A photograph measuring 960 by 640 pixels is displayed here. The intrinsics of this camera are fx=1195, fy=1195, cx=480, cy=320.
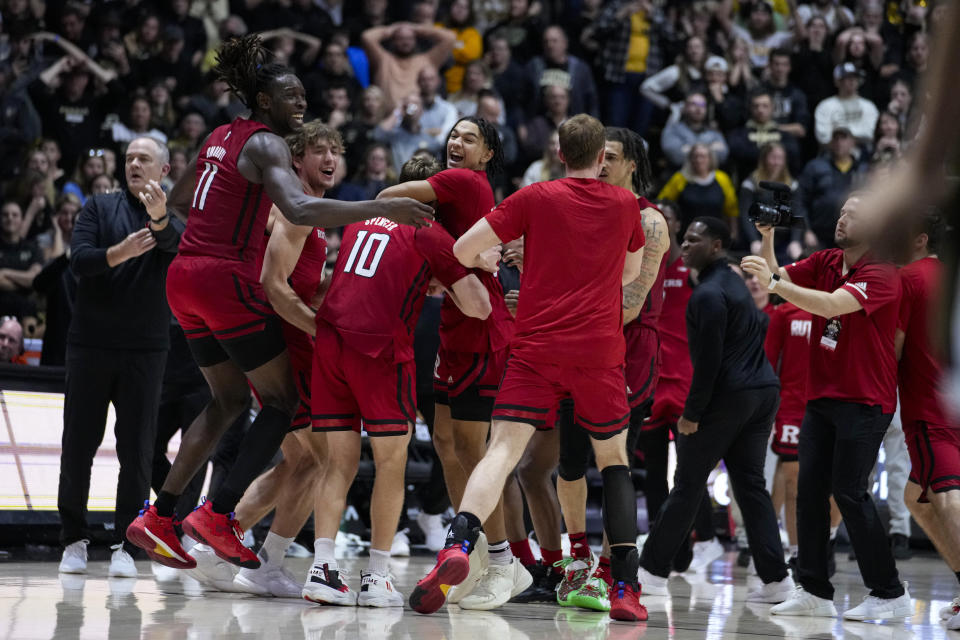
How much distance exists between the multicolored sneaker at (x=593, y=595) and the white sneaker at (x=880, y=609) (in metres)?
1.17

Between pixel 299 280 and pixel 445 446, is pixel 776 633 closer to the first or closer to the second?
pixel 445 446

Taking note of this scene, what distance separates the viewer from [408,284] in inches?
220

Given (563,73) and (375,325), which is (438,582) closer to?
(375,325)

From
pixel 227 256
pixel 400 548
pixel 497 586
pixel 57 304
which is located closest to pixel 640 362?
pixel 497 586

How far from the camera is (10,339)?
340 inches

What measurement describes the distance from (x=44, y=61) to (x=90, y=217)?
5903mm

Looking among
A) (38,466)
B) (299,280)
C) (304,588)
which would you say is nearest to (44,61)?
(38,466)

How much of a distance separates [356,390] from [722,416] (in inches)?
82.5

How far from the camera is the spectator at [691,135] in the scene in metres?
13.5

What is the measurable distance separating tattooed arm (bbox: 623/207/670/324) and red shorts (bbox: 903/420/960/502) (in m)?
1.45

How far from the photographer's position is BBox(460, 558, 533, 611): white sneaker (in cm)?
550

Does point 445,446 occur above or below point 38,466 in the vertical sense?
above

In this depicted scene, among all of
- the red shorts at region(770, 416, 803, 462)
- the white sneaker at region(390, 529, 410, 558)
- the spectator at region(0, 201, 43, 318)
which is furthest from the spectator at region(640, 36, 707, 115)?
the white sneaker at region(390, 529, 410, 558)

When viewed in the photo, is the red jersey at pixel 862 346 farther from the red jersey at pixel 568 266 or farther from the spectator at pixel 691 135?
the spectator at pixel 691 135
